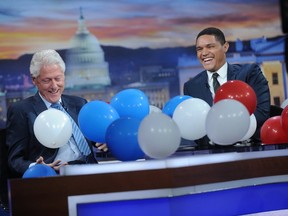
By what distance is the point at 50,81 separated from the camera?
365cm

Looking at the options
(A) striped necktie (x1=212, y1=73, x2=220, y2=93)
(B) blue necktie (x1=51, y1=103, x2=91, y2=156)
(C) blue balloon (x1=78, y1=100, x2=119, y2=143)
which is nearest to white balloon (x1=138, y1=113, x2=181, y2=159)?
(C) blue balloon (x1=78, y1=100, x2=119, y2=143)

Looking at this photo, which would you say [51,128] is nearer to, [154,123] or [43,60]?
[43,60]

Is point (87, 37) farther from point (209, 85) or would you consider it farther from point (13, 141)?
point (13, 141)

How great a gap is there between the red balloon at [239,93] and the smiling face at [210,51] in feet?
3.20

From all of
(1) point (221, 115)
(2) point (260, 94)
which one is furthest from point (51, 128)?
(2) point (260, 94)

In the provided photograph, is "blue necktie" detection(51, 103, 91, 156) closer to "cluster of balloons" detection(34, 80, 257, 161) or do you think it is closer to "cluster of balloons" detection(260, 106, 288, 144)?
"cluster of balloons" detection(34, 80, 257, 161)

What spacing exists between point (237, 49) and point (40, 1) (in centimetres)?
217

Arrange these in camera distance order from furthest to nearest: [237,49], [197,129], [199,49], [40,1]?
[237,49], [40,1], [199,49], [197,129]

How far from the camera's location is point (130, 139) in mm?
2953

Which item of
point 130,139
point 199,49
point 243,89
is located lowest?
point 130,139

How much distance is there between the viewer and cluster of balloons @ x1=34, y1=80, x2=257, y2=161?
276cm

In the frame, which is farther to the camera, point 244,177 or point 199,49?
point 199,49

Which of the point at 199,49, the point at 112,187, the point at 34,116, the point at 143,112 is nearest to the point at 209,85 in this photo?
the point at 199,49

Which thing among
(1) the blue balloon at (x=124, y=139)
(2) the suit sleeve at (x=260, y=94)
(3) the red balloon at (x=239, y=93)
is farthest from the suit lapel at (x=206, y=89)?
(1) the blue balloon at (x=124, y=139)
